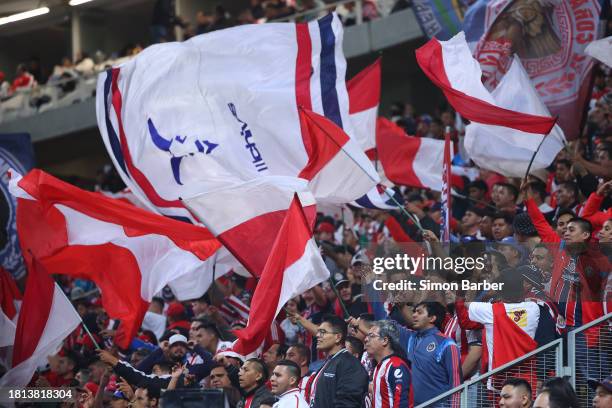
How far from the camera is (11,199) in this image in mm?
17453

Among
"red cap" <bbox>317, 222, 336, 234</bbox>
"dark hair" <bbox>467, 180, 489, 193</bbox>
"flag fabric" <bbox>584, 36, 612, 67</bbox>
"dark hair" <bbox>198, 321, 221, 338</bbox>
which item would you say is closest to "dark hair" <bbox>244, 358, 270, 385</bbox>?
"dark hair" <bbox>198, 321, 221, 338</bbox>

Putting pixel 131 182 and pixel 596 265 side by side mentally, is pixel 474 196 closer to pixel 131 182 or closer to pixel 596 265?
pixel 131 182

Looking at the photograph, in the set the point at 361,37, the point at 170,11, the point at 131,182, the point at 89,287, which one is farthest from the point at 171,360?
the point at 170,11

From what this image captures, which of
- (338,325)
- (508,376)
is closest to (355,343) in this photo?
(338,325)

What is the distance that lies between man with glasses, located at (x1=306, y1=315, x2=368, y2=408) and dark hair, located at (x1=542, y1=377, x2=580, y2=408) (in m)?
1.92

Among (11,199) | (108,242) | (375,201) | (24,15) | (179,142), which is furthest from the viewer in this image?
(24,15)

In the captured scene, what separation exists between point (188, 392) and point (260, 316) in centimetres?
216

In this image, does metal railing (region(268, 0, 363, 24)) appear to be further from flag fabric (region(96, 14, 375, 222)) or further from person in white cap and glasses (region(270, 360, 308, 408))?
person in white cap and glasses (region(270, 360, 308, 408))

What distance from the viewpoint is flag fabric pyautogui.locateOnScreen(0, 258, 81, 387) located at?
38.7 ft

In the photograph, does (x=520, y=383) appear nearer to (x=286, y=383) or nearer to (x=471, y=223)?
(x=286, y=383)

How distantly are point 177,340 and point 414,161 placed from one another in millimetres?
3376

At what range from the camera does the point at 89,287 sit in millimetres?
18672

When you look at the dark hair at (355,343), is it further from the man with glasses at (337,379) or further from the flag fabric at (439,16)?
the flag fabric at (439,16)

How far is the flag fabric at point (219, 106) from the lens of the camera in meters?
12.5
